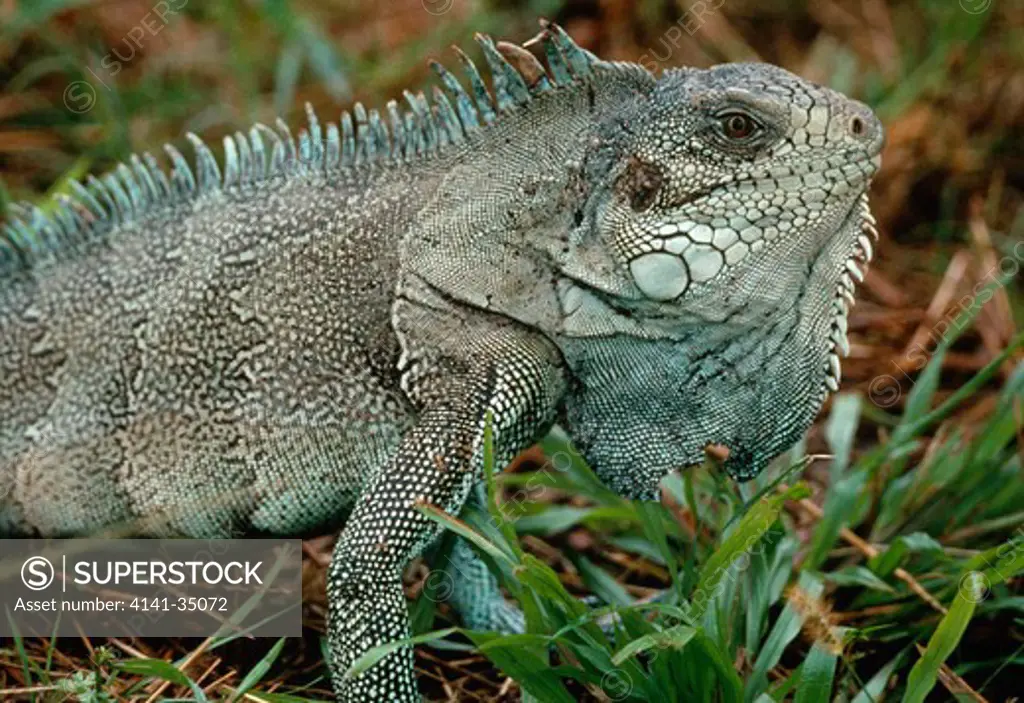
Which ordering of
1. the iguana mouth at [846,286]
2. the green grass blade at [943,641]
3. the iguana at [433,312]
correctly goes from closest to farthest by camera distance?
the green grass blade at [943,641] < the iguana at [433,312] < the iguana mouth at [846,286]

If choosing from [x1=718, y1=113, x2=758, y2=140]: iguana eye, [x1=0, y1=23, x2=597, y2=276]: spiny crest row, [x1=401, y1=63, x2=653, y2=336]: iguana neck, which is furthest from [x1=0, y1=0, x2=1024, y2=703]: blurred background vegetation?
[x1=0, y1=23, x2=597, y2=276]: spiny crest row

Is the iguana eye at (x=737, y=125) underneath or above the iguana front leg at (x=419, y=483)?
above

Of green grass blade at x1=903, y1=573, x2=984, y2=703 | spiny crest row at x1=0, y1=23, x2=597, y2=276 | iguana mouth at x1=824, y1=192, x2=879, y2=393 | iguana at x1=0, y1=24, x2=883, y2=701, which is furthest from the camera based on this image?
spiny crest row at x1=0, y1=23, x2=597, y2=276

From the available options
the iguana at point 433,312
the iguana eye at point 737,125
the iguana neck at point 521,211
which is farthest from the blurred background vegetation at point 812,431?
the iguana eye at point 737,125

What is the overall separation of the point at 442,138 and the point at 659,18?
188 inches

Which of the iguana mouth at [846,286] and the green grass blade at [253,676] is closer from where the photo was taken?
the green grass blade at [253,676]

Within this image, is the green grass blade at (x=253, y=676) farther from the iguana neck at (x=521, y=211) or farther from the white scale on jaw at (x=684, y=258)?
the white scale on jaw at (x=684, y=258)

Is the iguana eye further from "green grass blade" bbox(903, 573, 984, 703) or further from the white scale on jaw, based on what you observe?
"green grass blade" bbox(903, 573, 984, 703)

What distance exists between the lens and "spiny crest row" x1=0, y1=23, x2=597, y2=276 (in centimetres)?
466

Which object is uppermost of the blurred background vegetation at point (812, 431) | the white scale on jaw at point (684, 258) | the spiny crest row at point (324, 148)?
the spiny crest row at point (324, 148)

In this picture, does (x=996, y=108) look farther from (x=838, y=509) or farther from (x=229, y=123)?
(x=229, y=123)

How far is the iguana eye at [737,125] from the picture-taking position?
426cm

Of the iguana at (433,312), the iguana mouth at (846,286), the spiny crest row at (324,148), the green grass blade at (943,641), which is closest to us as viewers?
the green grass blade at (943,641)

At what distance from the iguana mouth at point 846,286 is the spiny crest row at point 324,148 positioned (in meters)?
1.05
